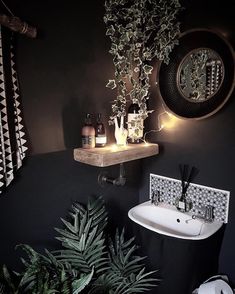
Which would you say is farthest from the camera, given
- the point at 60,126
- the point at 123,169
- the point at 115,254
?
the point at 123,169

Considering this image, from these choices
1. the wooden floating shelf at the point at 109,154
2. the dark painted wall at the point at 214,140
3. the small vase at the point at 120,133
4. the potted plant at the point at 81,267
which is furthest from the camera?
the small vase at the point at 120,133

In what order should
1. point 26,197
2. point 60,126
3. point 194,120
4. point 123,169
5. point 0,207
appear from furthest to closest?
point 123,169 → point 194,120 → point 60,126 → point 26,197 → point 0,207

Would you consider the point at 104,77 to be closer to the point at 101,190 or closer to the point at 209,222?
the point at 101,190

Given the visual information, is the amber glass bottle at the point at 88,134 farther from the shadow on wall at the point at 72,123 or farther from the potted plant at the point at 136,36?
the potted plant at the point at 136,36

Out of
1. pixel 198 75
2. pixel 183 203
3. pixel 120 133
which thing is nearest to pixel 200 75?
pixel 198 75

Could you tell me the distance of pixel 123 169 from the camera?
179 centimetres

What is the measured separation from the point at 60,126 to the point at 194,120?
2.87 feet

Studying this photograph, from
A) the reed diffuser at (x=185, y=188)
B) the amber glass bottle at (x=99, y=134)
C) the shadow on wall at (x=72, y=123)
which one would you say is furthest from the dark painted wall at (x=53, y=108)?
the reed diffuser at (x=185, y=188)

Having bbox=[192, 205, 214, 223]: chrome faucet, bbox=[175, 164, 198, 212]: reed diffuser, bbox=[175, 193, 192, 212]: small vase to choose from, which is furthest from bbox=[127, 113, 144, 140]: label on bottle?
bbox=[192, 205, 214, 223]: chrome faucet

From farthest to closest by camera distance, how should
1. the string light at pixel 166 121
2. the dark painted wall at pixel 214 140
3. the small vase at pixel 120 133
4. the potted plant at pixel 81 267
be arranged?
1. the string light at pixel 166 121
2. the small vase at pixel 120 133
3. the dark painted wall at pixel 214 140
4. the potted plant at pixel 81 267

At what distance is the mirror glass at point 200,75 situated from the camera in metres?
1.53

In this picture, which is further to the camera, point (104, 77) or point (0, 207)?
point (104, 77)

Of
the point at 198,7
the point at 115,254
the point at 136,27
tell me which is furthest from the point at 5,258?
the point at 198,7

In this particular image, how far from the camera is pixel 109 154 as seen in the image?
1.44 meters
